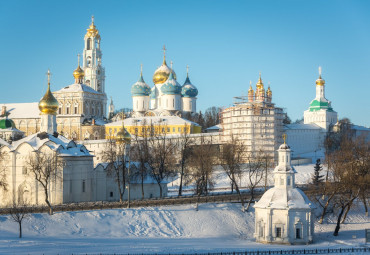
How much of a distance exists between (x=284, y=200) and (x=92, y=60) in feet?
209

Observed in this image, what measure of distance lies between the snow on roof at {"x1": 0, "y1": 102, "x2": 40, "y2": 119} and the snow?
52505 mm

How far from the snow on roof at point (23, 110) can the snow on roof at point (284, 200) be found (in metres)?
56.6

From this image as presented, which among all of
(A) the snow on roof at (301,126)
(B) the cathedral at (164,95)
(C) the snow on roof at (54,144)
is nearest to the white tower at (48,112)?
(C) the snow on roof at (54,144)

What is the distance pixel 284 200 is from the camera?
3978cm

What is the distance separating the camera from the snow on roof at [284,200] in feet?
129

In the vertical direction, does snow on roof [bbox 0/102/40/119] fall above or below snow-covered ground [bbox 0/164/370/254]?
above

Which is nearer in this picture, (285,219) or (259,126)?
Result: (285,219)

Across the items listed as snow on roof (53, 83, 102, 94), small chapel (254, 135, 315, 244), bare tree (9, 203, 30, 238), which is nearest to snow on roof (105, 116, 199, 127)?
snow on roof (53, 83, 102, 94)

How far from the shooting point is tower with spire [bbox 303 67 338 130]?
86375mm

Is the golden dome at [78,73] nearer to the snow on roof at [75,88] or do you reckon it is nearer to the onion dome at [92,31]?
the snow on roof at [75,88]

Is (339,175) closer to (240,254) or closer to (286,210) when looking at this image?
(286,210)

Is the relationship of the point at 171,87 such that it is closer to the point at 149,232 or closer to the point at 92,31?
the point at 92,31

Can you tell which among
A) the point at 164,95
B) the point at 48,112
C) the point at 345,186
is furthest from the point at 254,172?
the point at 164,95

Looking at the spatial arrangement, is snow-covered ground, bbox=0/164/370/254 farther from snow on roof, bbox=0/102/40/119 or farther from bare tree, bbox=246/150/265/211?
snow on roof, bbox=0/102/40/119
